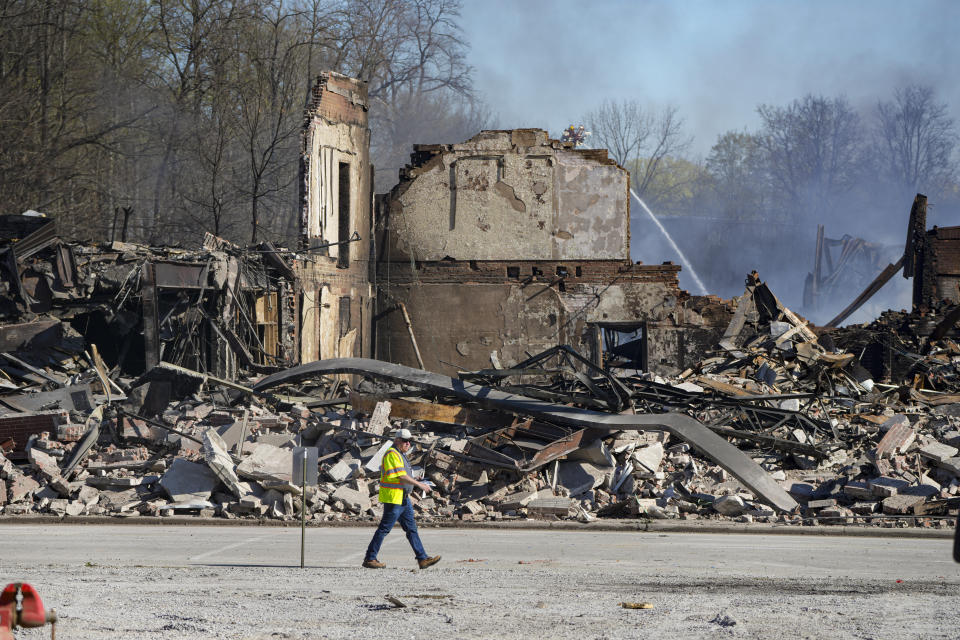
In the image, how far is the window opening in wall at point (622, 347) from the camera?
27.3 m

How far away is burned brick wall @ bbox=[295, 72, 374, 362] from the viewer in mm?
23688

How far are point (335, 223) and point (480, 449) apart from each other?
12.3 meters

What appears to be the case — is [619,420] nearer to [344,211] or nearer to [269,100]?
[344,211]

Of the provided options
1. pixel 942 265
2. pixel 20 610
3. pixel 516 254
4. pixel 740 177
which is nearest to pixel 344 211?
pixel 516 254

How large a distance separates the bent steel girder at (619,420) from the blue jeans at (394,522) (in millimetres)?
5396

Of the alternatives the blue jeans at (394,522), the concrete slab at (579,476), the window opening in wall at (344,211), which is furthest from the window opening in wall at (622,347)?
the blue jeans at (394,522)

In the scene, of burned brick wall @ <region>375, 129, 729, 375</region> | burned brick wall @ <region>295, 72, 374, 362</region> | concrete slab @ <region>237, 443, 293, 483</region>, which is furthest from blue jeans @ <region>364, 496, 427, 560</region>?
burned brick wall @ <region>375, 129, 729, 375</region>

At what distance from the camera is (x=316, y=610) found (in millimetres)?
8078

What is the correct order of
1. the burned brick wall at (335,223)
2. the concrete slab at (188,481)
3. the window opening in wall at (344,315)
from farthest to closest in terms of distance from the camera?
the window opening in wall at (344,315), the burned brick wall at (335,223), the concrete slab at (188,481)

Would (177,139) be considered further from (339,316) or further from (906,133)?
(906,133)

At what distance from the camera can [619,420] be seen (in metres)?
15.0

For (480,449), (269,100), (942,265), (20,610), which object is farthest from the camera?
(269,100)

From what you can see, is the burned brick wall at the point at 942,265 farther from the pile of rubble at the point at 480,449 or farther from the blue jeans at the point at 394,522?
the blue jeans at the point at 394,522

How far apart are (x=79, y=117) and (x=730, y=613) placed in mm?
30726
